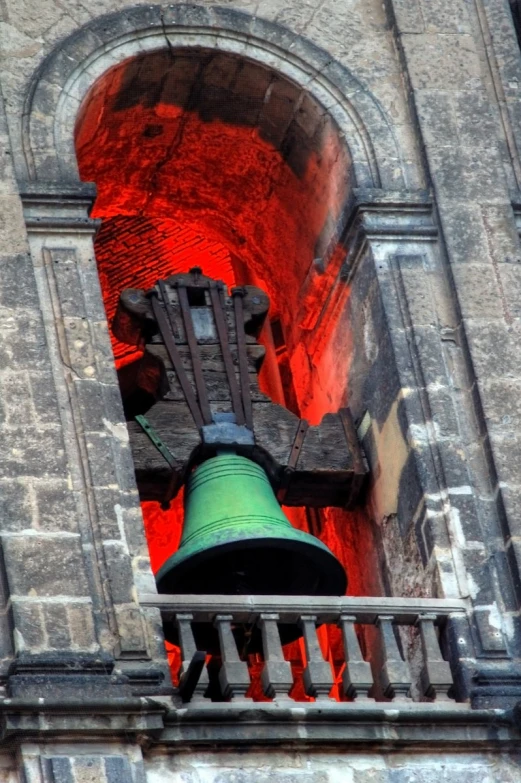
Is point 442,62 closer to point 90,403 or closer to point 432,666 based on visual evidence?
point 90,403

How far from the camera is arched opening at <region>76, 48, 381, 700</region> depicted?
15.8 meters

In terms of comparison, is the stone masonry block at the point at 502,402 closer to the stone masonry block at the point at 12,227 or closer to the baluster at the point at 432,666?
Answer: the baluster at the point at 432,666

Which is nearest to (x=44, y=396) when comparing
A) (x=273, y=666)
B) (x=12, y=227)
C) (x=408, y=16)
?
(x=12, y=227)

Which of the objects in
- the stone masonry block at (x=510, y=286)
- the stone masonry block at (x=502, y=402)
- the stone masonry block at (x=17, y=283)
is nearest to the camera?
the stone masonry block at (x=17, y=283)

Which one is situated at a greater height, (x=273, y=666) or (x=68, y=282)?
(x=68, y=282)

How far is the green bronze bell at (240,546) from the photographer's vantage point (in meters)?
14.2

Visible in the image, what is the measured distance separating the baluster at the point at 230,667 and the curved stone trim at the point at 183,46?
9.03 feet

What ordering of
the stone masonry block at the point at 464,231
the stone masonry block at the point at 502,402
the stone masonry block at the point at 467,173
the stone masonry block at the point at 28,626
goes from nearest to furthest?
the stone masonry block at the point at 28,626 < the stone masonry block at the point at 502,402 < the stone masonry block at the point at 464,231 < the stone masonry block at the point at 467,173

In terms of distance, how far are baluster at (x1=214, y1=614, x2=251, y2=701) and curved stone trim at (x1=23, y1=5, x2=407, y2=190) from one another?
2752 millimetres

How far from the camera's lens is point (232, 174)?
16562mm

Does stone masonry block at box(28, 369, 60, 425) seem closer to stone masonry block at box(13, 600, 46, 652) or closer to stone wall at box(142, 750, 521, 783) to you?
stone masonry block at box(13, 600, 46, 652)

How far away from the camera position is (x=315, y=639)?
13742 millimetres

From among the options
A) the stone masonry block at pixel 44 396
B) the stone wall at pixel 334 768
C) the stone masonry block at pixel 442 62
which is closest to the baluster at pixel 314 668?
the stone wall at pixel 334 768

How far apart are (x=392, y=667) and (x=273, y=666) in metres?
0.58
